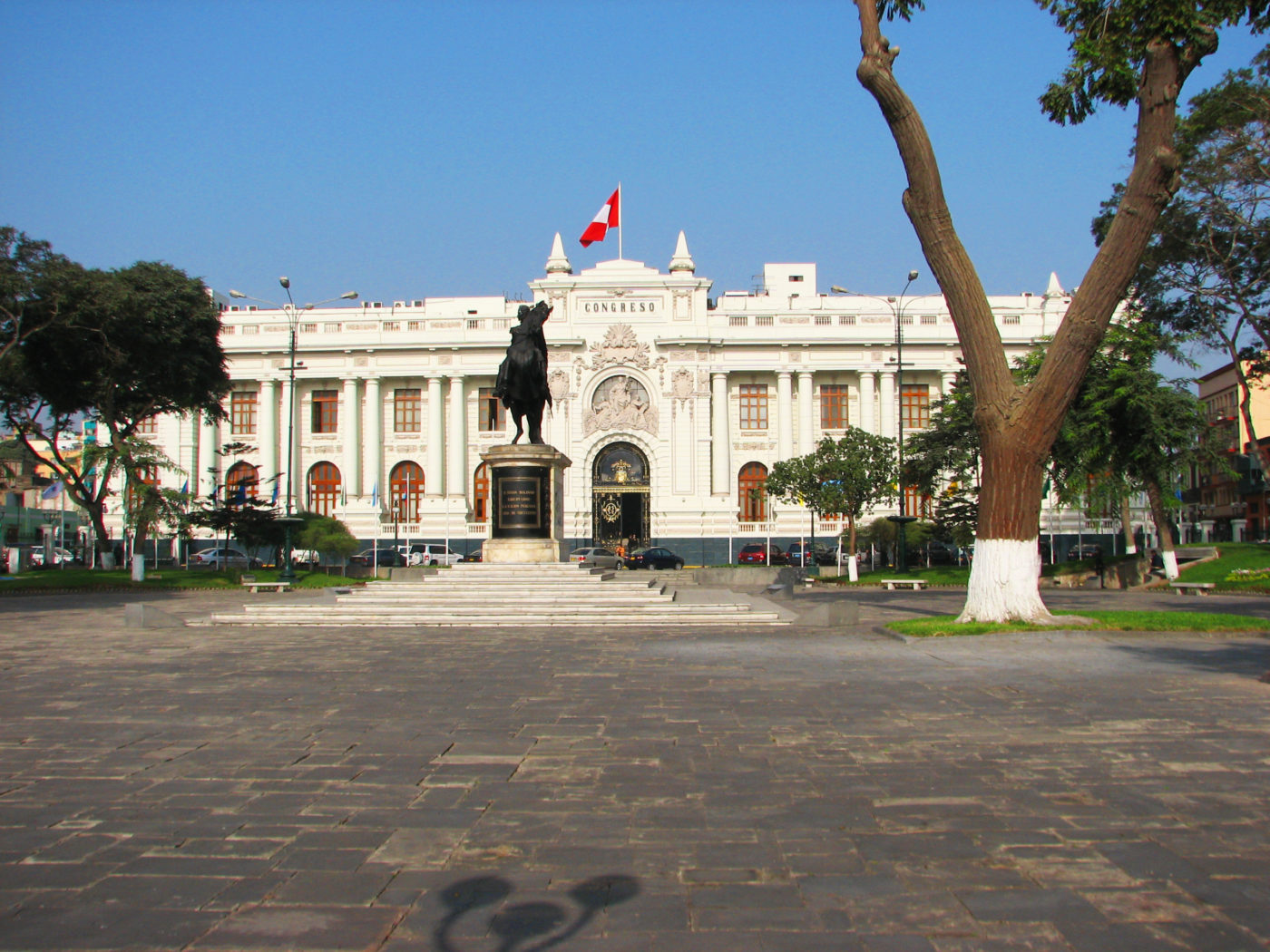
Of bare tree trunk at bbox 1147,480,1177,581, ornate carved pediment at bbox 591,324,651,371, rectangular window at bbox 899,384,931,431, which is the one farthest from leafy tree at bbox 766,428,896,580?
rectangular window at bbox 899,384,931,431

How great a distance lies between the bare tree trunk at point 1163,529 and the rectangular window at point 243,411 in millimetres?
46200

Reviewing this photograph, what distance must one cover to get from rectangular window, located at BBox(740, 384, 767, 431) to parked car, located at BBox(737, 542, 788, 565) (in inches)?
331

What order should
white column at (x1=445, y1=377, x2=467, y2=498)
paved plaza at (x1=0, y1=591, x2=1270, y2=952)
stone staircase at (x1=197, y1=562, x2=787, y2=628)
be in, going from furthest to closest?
white column at (x1=445, y1=377, x2=467, y2=498)
stone staircase at (x1=197, y1=562, x2=787, y2=628)
paved plaza at (x1=0, y1=591, x2=1270, y2=952)

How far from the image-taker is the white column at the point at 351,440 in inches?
2195

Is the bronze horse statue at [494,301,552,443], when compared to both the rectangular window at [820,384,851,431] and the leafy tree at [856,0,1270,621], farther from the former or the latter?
the rectangular window at [820,384,851,431]

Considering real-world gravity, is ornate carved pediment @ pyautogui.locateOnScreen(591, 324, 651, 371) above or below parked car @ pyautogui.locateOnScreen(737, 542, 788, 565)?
above

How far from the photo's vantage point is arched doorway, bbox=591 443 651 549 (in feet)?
173

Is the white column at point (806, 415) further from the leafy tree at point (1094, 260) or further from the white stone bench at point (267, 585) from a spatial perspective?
the leafy tree at point (1094, 260)

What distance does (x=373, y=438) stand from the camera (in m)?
56.1

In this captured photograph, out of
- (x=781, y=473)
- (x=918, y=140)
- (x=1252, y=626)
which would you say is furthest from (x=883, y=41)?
(x=781, y=473)

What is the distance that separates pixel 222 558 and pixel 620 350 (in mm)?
22777

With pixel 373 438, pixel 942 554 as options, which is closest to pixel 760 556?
pixel 942 554

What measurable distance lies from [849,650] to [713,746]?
21.5 ft

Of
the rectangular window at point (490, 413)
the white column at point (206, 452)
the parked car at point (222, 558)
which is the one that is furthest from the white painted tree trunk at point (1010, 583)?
the white column at point (206, 452)
